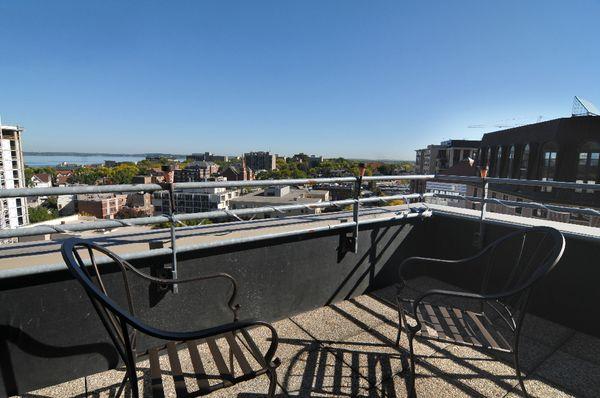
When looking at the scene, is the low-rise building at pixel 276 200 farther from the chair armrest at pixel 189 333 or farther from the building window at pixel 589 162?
the building window at pixel 589 162

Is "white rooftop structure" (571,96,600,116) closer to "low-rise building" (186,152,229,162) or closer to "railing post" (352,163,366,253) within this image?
"railing post" (352,163,366,253)

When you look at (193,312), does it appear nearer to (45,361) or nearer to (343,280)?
(45,361)

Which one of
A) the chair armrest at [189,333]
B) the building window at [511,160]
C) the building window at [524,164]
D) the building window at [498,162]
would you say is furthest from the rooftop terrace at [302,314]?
the building window at [498,162]

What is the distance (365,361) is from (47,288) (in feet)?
7.15

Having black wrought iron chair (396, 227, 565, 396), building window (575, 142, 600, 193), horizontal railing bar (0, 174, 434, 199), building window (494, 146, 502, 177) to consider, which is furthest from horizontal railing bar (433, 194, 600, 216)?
building window (494, 146, 502, 177)

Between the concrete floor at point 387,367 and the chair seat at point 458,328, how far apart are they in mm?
366

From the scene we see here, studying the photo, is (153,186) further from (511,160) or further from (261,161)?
(261,161)

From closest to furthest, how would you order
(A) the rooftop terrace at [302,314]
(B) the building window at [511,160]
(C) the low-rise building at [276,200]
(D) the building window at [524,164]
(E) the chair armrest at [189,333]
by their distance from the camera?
(E) the chair armrest at [189,333] → (A) the rooftop terrace at [302,314] → (C) the low-rise building at [276,200] → (D) the building window at [524,164] → (B) the building window at [511,160]

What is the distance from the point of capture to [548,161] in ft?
93.1

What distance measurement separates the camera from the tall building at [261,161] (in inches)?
4714

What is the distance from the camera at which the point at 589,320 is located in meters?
2.83

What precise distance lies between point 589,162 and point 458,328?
32254 millimetres

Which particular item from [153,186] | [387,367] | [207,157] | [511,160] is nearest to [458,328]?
[387,367]

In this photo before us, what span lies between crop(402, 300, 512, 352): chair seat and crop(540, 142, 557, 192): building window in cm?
3197
